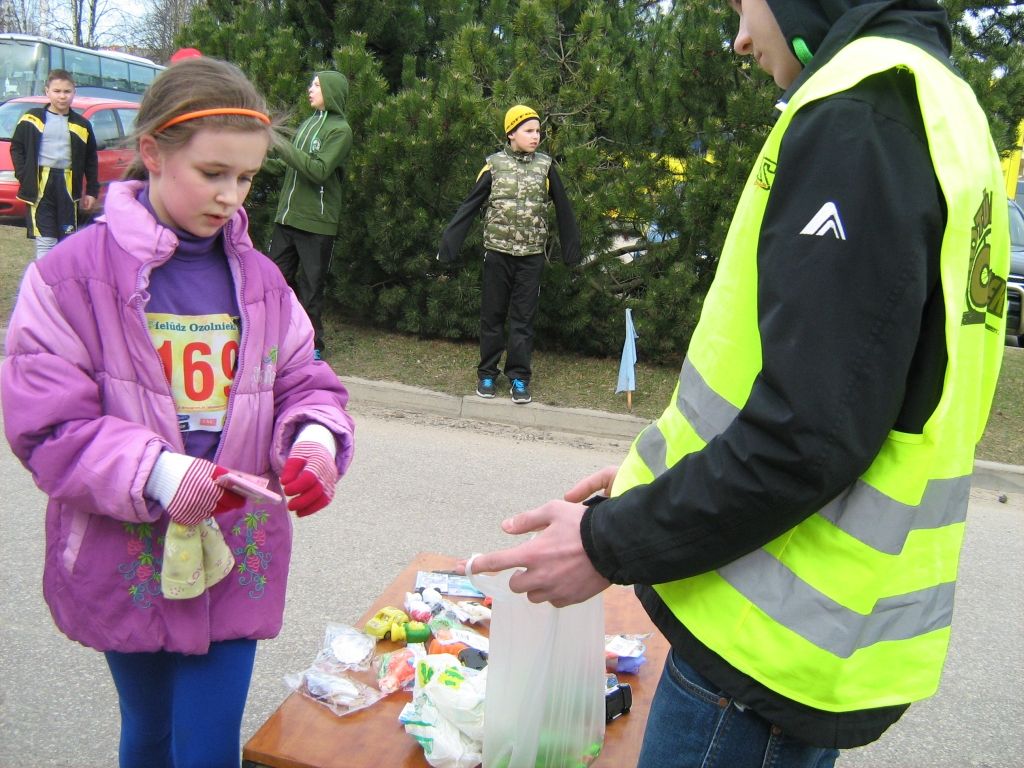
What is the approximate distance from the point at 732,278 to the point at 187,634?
49.8 inches

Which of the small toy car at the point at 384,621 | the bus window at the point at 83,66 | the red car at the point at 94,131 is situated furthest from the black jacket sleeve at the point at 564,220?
the bus window at the point at 83,66

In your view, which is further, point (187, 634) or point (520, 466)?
point (520, 466)

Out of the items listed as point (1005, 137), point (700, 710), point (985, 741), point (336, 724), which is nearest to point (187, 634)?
point (336, 724)

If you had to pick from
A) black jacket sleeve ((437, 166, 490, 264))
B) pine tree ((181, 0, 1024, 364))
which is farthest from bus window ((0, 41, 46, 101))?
black jacket sleeve ((437, 166, 490, 264))

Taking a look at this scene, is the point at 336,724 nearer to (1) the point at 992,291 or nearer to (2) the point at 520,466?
(1) the point at 992,291

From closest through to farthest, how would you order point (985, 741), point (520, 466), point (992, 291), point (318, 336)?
point (992, 291) < point (985, 741) < point (520, 466) < point (318, 336)

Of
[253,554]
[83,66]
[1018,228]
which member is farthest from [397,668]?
[83,66]

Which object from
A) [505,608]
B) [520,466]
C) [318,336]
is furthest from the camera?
[318,336]

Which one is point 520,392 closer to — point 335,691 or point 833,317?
point 335,691

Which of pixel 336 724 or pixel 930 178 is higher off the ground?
pixel 930 178

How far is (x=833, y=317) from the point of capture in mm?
1116

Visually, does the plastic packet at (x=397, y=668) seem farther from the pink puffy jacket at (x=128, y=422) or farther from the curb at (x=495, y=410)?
the curb at (x=495, y=410)

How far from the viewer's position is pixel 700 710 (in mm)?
1338

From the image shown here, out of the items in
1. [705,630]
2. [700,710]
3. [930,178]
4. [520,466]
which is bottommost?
[520,466]
